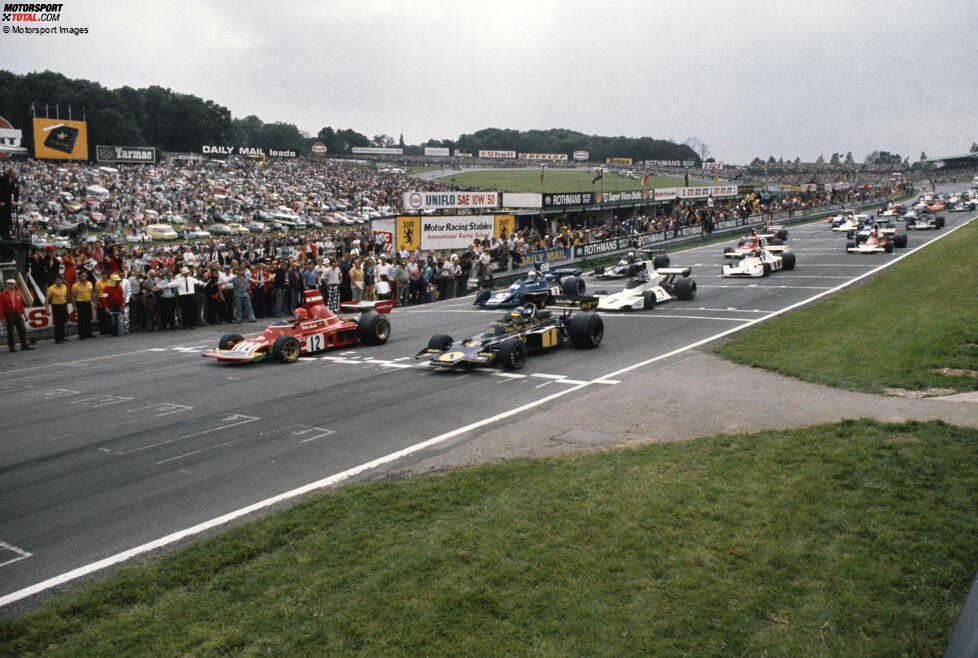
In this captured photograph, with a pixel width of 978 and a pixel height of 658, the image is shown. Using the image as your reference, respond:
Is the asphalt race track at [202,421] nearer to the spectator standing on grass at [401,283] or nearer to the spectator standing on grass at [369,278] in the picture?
the spectator standing on grass at [369,278]

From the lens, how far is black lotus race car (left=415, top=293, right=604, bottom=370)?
1534 cm

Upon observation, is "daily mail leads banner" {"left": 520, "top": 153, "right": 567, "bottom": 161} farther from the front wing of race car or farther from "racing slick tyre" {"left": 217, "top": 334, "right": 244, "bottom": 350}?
the front wing of race car

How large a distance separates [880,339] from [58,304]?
21.3 m

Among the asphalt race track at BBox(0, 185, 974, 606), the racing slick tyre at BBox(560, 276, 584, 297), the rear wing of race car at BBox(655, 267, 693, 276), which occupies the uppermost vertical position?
the rear wing of race car at BBox(655, 267, 693, 276)

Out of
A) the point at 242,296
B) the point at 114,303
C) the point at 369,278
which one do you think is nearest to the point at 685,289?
the point at 369,278

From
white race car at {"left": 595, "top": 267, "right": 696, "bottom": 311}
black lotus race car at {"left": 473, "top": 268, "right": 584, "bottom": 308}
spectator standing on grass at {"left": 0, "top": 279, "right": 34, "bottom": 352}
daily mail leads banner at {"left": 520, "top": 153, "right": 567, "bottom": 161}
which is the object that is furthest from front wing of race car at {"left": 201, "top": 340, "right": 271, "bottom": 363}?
daily mail leads banner at {"left": 520, "top": 153, "right": 567, "bottom": 161}

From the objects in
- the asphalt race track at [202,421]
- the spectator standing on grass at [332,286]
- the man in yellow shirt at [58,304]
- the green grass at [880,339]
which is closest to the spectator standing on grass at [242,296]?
the asphalt race track at [202,421]

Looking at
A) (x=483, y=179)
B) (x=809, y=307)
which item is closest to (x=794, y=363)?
(x=809, y=307)

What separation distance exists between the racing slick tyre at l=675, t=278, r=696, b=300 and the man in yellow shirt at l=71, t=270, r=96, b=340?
18.9m

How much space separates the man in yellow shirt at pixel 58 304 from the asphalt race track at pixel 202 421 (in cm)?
39

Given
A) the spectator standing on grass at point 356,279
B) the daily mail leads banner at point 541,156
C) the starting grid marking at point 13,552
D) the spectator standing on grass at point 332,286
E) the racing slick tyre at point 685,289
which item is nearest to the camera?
the starting grid marking at point 13,552

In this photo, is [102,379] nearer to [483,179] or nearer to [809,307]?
[809,307]

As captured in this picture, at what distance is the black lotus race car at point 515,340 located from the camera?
1534 cm

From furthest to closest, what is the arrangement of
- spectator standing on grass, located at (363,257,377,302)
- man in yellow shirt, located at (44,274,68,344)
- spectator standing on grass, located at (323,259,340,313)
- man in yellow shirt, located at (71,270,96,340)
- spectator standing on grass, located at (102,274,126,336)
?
1. spectator standing on grass, located at (363,257,377,302)
2. spectator standing on grass, located at (323,259,340,313)
3. spectator standing on grass, located at (102,274,126,336)
4. man in yellow shirt, located at (71,270,96,340)
5. man in yellow shirt, located at (44,274,68,344)
